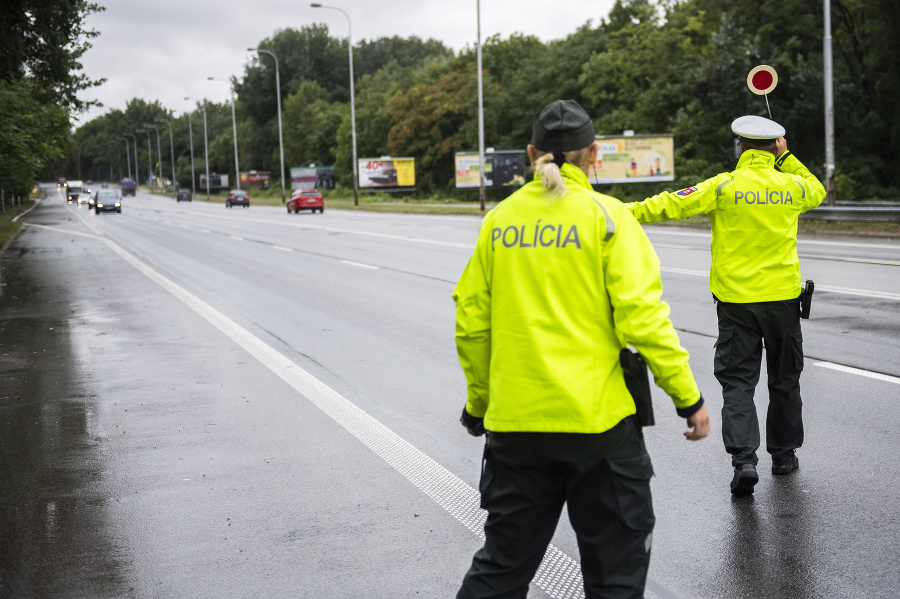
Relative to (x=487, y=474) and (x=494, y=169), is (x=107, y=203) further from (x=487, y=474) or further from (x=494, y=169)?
(x=487, y=474)

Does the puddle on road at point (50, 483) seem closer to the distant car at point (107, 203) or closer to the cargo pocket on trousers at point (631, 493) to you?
the cargo pocket on trousers at point (631, 493)

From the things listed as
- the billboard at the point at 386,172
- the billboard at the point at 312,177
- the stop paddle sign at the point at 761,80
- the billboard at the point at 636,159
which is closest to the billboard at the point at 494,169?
the billboard at the point at 636,159

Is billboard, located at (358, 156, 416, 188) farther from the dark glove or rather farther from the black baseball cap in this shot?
the black baseball cap

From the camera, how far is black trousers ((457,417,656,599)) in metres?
2.62

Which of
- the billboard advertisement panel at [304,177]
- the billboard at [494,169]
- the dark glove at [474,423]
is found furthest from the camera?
the billboard advertisement panel at [304,177]

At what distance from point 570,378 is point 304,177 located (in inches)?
3260

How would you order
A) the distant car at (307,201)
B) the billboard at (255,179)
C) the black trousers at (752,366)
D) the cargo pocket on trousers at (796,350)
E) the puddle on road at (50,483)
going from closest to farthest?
the puddle on road at (50,483) → the black trousers at (752,366) → the cargo pocket on trousers at (796,350) → the distant car at (307,201) → the billboard at (255,179)

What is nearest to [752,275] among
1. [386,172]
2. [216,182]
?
[386,172]

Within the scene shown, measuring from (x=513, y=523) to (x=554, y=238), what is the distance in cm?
81

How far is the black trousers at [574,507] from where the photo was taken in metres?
2.62

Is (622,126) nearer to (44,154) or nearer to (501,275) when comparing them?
(44,154)

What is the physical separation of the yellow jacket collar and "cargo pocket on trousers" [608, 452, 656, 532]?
107 inches

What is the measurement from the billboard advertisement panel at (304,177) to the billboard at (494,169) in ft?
108

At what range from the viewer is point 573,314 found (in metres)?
2.66
